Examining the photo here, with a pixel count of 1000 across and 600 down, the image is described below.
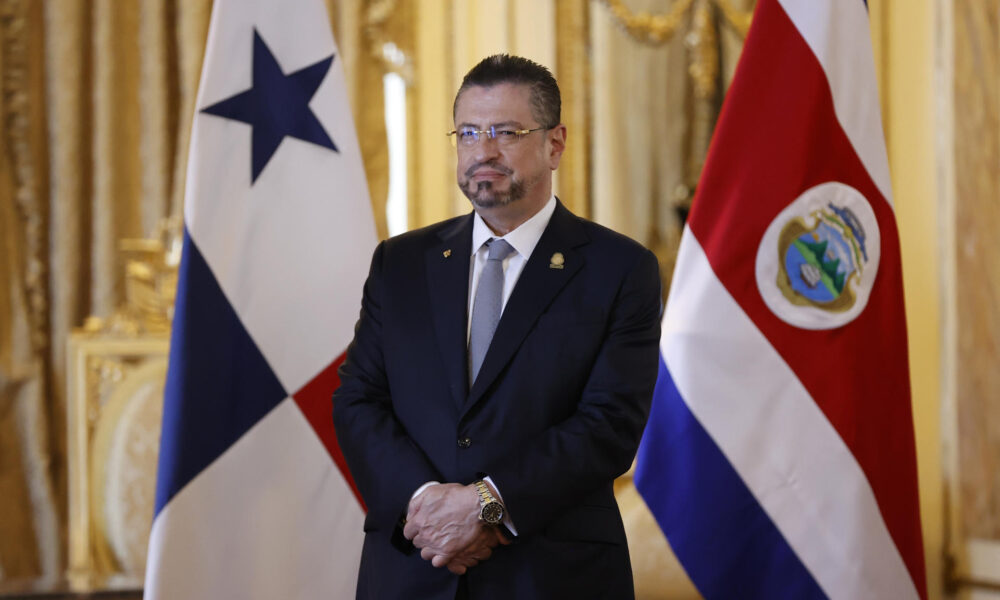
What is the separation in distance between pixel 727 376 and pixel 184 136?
2503mm

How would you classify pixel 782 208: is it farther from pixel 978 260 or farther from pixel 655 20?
pixel 655 20

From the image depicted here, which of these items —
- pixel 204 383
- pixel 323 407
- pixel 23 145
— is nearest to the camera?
pixel 204 383

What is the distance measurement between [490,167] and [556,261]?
21 cm

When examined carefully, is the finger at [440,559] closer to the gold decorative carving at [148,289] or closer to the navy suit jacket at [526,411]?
the navy suit jacket at [526,411]

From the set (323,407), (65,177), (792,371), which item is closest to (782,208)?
(792,371)

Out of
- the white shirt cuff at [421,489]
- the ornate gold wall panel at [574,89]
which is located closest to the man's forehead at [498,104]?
the white shirt cuff at [421,489]

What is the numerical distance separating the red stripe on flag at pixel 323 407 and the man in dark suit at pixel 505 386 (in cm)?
62

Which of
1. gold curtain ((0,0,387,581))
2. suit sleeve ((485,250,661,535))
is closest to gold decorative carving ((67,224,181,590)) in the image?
gold curtain ((0,0,387,581))

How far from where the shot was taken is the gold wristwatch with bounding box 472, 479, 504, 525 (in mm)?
1638

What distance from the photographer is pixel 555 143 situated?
188 centimetres

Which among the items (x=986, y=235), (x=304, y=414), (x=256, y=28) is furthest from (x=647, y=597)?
(x=256, y=28)

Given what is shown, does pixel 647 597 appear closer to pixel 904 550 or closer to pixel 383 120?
pixel 904 550

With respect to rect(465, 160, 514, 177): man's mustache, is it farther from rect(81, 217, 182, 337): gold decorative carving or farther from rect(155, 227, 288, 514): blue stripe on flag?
rect(81, 217, 182, 337): gold decorative carving

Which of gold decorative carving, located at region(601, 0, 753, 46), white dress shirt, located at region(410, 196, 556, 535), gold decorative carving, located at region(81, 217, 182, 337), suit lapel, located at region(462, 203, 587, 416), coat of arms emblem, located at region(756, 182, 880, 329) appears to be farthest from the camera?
gold decorative carving, located at region(601, 0, 753, 46)
